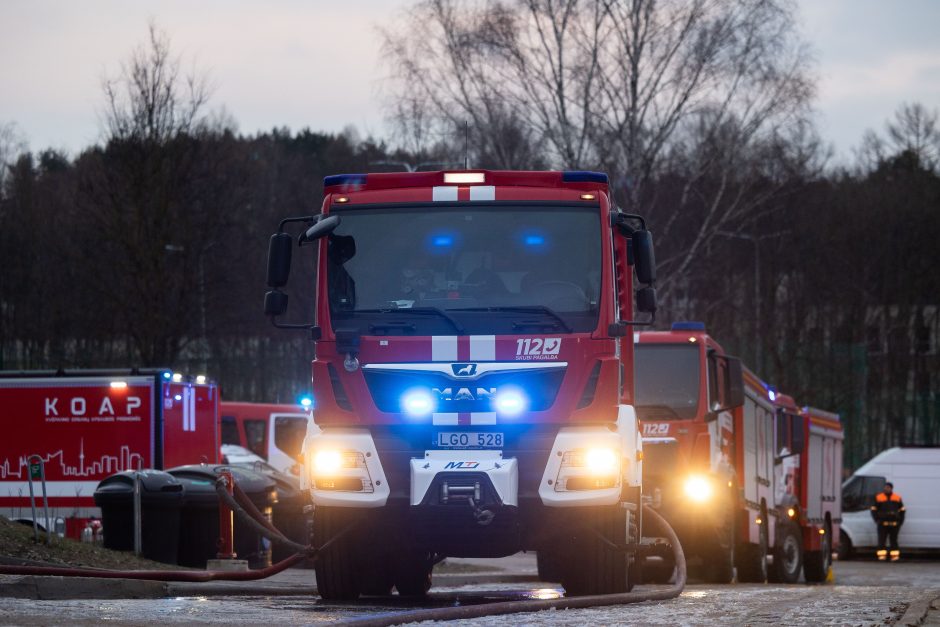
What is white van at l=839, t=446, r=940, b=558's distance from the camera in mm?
33062

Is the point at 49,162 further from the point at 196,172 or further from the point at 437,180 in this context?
the point at 437,180

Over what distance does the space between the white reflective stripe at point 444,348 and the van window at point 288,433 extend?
2079cm

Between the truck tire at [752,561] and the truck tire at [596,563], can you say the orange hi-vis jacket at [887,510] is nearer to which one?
the truck tire at [752,561]

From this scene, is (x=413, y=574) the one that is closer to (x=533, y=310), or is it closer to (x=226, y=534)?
(x=533, y=310)

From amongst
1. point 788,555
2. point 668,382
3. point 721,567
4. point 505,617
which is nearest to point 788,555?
point 788,555

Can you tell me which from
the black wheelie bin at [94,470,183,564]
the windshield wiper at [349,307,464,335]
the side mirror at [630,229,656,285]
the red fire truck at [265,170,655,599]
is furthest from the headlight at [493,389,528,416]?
the black wheelie bin at [94,470,183,564]

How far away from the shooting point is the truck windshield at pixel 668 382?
17.8 metres

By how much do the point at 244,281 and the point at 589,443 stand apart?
47.2m

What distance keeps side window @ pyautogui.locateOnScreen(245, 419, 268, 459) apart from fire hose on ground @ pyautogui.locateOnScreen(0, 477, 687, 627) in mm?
16361

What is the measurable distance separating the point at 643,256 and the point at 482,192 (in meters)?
1.27

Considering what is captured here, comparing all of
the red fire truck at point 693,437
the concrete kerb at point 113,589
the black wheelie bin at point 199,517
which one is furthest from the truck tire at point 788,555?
the concrete kerb at point 113,589

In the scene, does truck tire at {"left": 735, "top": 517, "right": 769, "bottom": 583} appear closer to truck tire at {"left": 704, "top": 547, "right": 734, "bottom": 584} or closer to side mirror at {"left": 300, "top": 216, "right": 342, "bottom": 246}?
truck tire at {"left": 704, "top": 547, "right": 734, "bottom": 584}

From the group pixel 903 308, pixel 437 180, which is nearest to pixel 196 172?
pixel 903 308

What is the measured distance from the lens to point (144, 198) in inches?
1651
